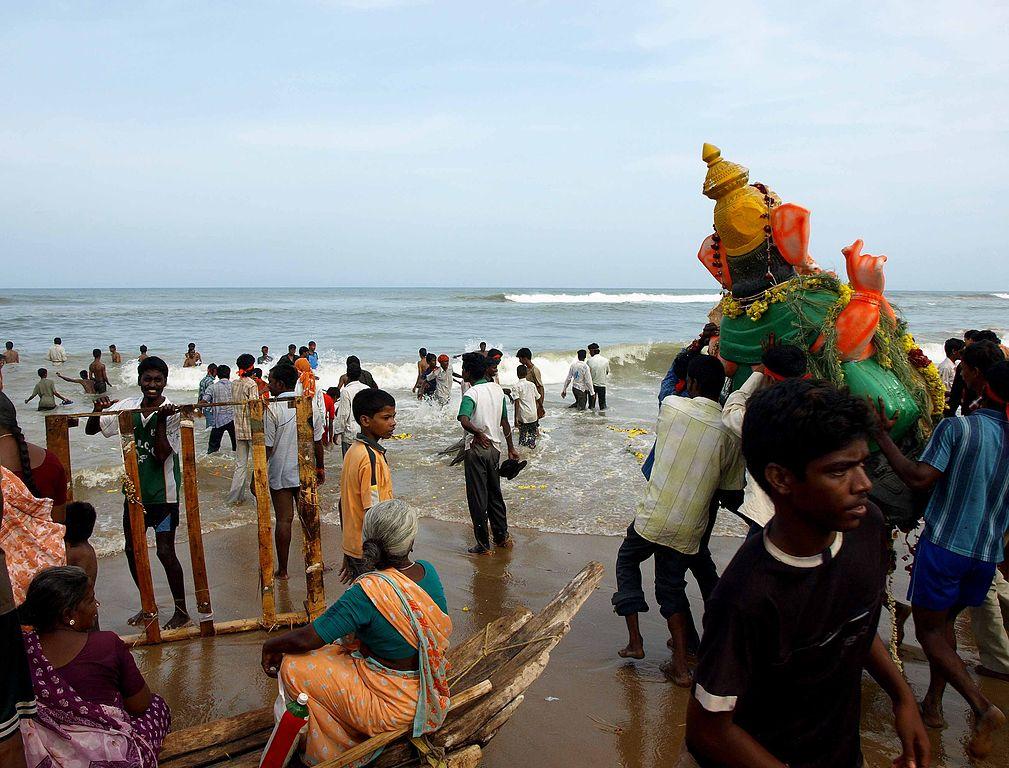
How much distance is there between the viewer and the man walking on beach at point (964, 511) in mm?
3758

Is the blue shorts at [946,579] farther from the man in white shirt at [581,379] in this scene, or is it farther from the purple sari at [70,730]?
the man in white shirt at [581,379]

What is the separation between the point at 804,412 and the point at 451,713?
97.2 inches

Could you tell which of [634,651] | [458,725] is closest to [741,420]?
[634,651]

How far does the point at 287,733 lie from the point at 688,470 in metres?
2.68

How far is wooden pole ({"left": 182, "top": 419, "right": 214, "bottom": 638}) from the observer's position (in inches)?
187

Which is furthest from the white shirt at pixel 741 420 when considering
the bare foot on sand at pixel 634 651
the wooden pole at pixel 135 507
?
the wooden pole at pixel 135 507

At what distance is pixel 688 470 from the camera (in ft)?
14.9

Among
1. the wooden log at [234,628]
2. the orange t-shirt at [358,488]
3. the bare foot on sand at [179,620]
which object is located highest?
the orange t-shirt at [358,488]

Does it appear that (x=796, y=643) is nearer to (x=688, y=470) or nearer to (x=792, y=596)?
(x=792, y=596)

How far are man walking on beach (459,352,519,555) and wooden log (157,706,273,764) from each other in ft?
12.0

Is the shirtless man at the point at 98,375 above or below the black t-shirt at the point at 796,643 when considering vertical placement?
below

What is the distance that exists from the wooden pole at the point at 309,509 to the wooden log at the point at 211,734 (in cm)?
108

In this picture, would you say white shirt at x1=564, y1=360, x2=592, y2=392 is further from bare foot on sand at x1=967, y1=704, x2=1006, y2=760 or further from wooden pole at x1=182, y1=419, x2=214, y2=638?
bare foot on sand at x1=967, y1=704, x2=1006, y2=760

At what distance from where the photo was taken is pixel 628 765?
3.84 metres
